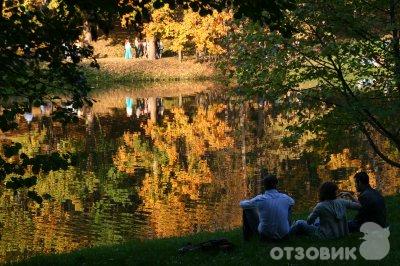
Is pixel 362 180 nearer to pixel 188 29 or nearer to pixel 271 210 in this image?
pixel 271 210

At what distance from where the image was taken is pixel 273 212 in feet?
36.3

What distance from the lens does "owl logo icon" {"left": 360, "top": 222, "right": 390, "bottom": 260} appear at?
31.9 feet

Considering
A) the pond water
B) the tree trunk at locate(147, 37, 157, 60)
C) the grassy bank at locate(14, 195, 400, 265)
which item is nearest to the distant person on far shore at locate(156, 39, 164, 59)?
the tree trunk at locate(147, 37, 157, 60)

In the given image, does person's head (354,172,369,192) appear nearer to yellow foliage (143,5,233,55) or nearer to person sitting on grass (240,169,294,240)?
person sitting on grass (240,169,294,240)

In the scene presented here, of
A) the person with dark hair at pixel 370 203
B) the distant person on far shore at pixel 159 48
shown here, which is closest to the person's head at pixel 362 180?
the person with dark hair at pixel 370 203

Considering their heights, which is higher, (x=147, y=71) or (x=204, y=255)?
(x=147, y=71)

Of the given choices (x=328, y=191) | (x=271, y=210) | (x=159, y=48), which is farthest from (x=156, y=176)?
(x=159, y=48)

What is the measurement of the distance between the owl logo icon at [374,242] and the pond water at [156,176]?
474cm

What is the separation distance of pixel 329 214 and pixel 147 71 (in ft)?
205

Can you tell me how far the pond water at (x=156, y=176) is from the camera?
19.1 meters

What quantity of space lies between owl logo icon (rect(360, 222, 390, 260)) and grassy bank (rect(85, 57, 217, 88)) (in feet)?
195

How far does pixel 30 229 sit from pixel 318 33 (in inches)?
425

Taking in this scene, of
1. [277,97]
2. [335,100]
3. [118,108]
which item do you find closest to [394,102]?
[335,100]

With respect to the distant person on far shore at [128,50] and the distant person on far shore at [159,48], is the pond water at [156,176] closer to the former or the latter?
the distant person on far shore at [128,50]
